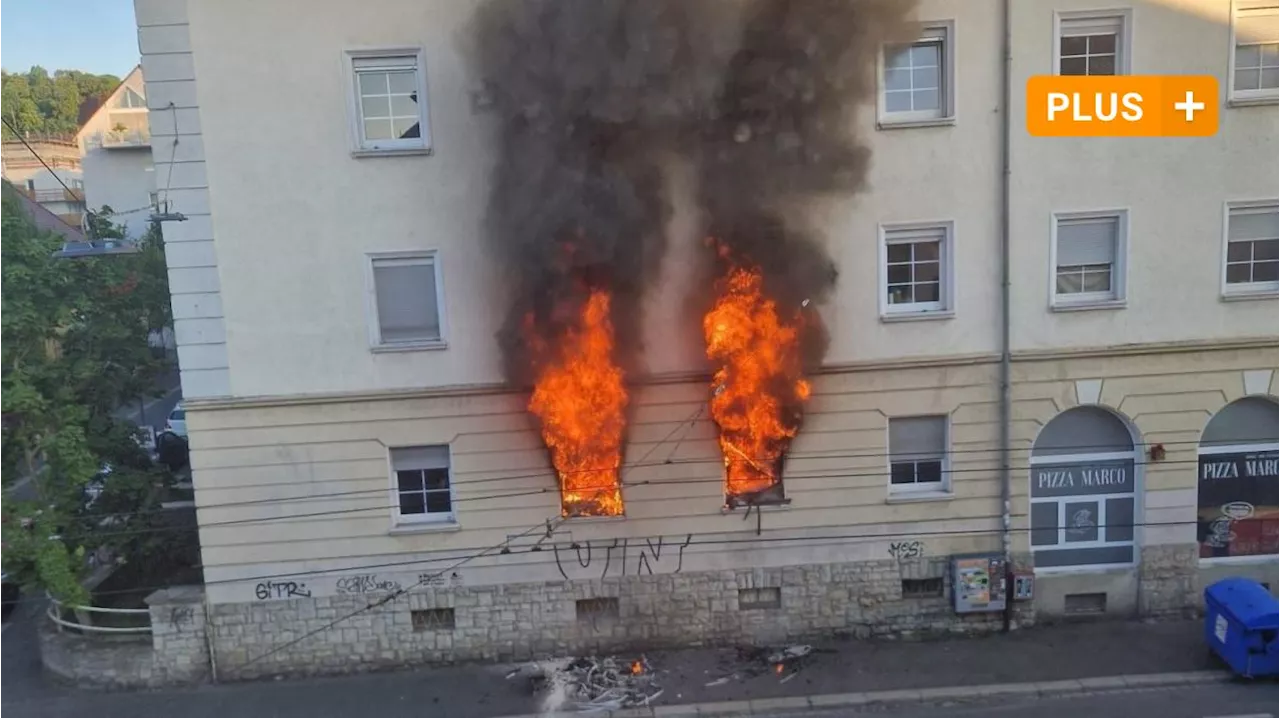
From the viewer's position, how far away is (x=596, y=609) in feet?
41.6

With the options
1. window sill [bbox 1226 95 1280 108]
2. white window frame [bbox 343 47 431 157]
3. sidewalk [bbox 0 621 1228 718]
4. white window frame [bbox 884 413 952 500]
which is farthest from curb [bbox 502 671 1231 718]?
window sill [bbox 1226 95 1280 108]

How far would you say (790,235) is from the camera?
11.7m

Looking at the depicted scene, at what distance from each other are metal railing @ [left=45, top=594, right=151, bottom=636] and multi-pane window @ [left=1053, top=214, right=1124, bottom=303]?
1380cm

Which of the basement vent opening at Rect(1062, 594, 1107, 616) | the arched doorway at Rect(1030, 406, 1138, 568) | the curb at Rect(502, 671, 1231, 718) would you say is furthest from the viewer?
the basement vent opening at Rect(1062, 594, 1107, 616)

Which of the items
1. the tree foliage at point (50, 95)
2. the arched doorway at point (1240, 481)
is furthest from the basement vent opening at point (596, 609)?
the tree foliage at point (50, 95)

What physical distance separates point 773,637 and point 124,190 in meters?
41.3

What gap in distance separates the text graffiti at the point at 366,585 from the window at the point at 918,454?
7.35m

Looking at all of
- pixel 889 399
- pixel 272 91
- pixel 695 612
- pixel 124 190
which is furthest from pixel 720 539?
pixel 124 190

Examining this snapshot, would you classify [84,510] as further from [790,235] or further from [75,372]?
[790,235]

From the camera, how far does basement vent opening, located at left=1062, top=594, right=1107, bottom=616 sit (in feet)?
43.2

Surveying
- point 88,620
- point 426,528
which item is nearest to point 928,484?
point 426,528

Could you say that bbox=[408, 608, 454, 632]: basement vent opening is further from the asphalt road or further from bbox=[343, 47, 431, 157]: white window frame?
bbox=[343, 47, 431, 157]: white window frame

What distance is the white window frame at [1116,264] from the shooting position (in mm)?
12219

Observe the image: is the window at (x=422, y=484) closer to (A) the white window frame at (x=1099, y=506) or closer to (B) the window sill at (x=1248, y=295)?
(A) the white window frame at (x=1099, y=506)
